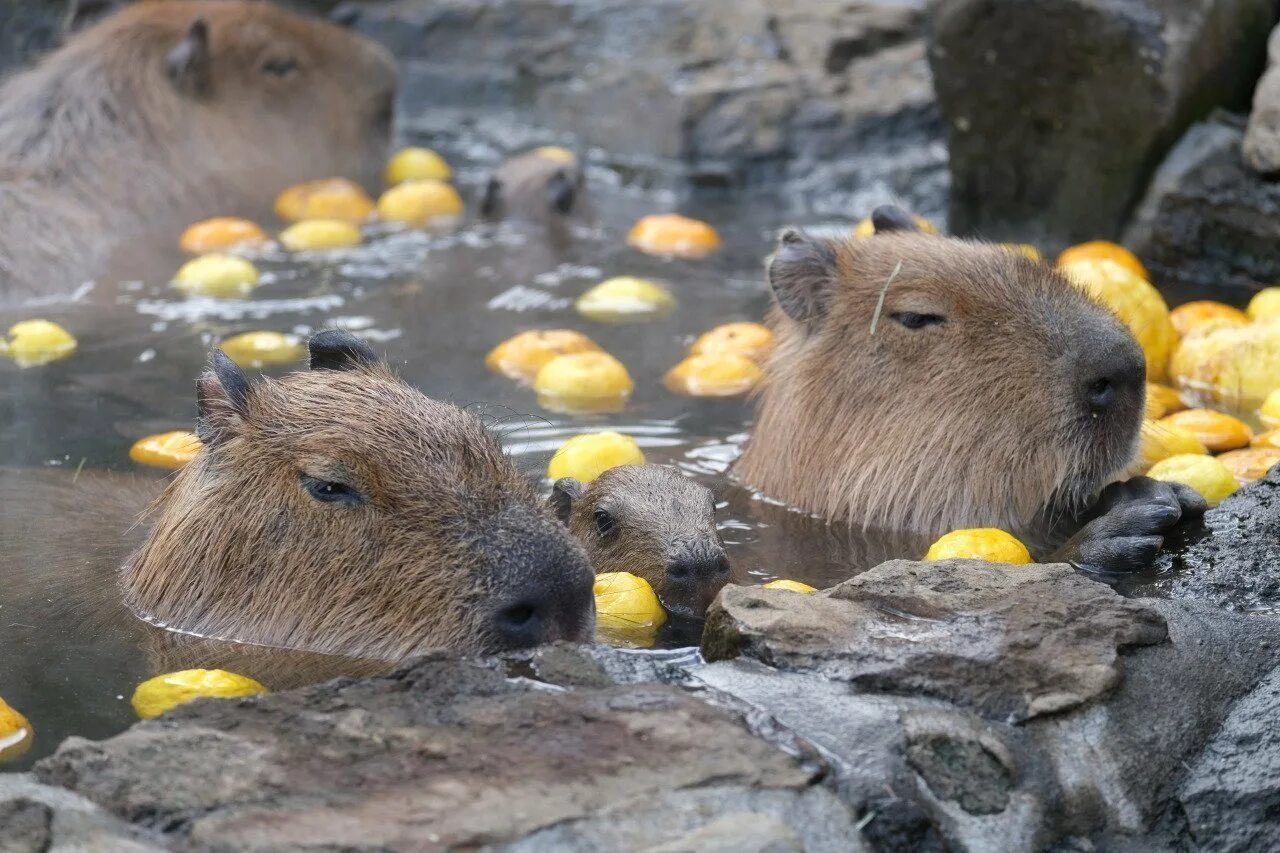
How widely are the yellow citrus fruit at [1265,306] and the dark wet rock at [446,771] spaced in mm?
4625

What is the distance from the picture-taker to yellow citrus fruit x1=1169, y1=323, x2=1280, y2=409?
264 inches

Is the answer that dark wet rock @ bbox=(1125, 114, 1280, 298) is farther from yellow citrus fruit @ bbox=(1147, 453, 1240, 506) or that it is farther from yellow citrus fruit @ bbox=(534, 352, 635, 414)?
yellow citrus fruit @ bbox=(534, 352, 635, 414)

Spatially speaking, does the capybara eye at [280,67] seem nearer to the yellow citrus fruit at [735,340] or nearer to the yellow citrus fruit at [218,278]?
the yellow citrus fruit at [218,278]

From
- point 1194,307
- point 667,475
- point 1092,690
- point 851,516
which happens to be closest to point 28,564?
point 667,475

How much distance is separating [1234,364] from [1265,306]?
0.64 meters

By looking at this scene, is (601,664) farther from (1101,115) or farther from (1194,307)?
(1101,115)

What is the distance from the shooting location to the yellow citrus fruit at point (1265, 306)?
714 cm

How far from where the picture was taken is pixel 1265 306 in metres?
7.25

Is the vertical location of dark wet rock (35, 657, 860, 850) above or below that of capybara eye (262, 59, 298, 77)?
below

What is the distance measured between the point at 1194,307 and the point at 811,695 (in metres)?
4.49

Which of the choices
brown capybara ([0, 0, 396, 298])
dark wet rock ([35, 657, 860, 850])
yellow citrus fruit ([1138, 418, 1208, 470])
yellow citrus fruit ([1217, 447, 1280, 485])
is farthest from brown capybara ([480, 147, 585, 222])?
dark wet rock ([35, 657, 860, 850])

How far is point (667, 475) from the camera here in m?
5.16

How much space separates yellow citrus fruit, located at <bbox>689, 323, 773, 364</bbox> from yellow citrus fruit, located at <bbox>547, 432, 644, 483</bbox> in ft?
4.91

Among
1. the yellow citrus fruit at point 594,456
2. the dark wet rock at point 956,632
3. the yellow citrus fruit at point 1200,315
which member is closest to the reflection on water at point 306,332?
the yellow citrus fruit at point 594,456
